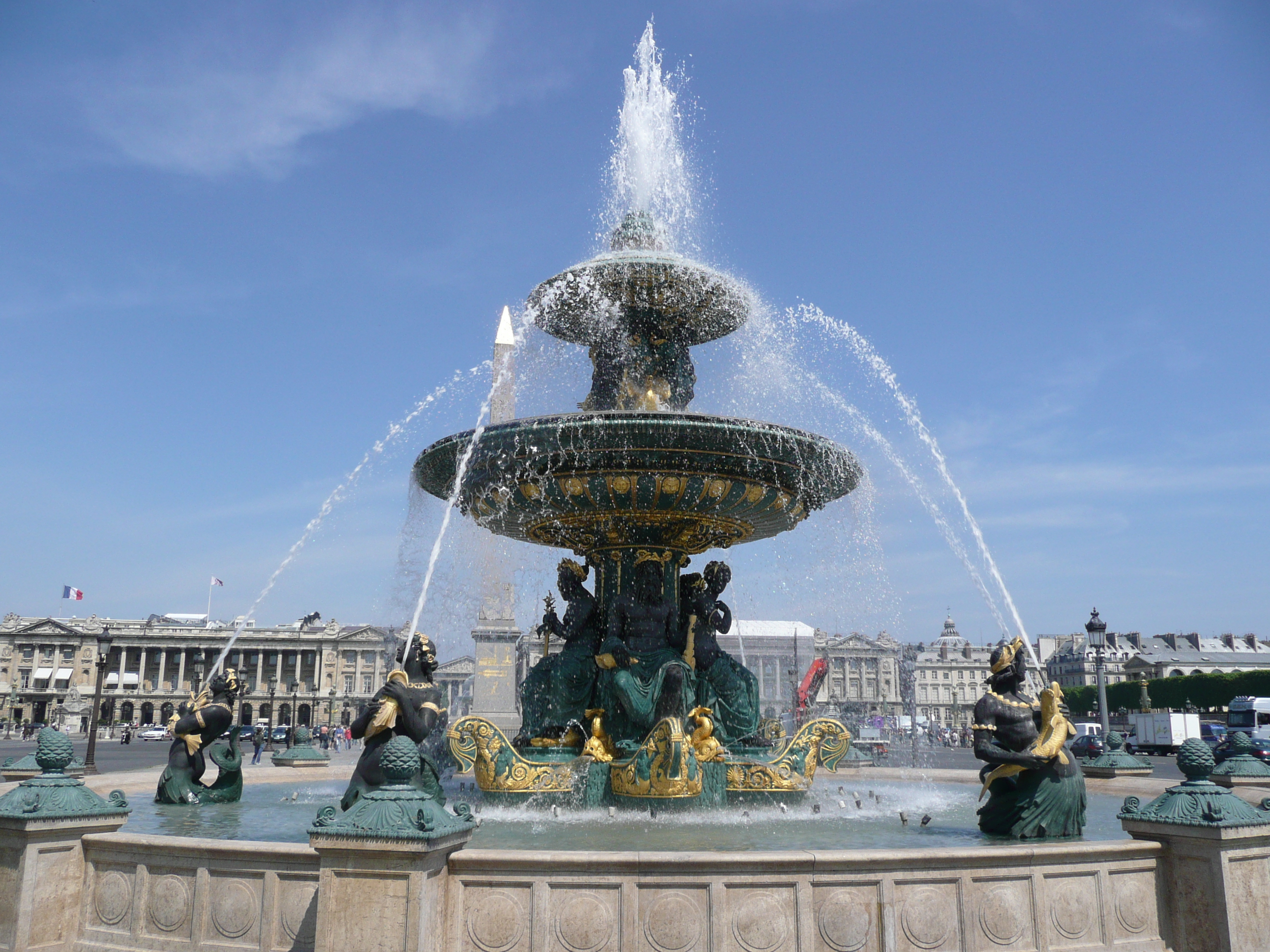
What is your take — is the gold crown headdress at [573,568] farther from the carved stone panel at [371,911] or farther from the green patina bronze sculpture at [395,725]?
the carved stone panel at [371,911]

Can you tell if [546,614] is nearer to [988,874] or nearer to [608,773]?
[608,773]

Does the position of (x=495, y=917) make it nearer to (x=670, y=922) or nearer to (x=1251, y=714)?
(x=670, y=922)

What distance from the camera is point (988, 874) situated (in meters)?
4.95

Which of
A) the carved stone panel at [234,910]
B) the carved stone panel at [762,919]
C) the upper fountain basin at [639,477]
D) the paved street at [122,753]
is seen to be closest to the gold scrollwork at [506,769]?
the upper fountain basin at [639,477]

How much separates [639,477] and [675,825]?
11.0ft

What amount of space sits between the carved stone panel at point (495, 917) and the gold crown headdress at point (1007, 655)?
4.10 metres

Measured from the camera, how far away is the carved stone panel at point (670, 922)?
15.5 ft

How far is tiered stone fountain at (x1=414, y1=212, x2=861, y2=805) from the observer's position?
918 centimetres

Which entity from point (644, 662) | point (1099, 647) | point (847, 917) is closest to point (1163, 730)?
point (1099, 647)

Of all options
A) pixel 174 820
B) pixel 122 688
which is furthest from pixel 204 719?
pixel 122 688

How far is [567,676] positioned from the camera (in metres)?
10.3

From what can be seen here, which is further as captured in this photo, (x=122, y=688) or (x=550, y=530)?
(x=122, y=688)

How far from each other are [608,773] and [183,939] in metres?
4.82

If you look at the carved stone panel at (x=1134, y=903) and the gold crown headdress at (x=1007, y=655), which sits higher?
the gold crown headdress at (x=1007, y=655)
